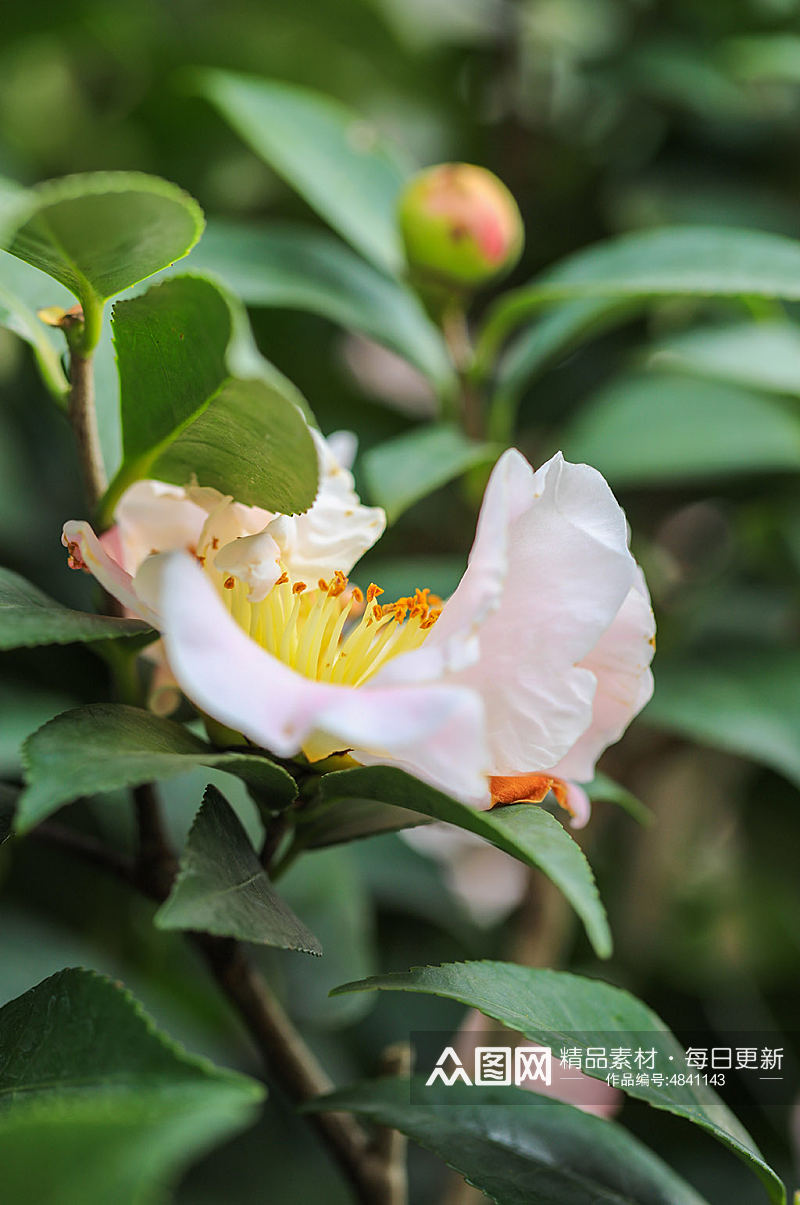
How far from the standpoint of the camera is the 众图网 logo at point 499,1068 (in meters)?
0.51

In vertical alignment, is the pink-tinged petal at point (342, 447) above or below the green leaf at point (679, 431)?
above

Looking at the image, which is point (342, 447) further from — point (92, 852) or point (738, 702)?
point (738, 702)

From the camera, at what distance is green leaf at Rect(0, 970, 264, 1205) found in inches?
8.7

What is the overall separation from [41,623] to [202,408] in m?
0.09

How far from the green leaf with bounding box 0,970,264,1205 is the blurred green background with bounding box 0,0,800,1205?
35 cm

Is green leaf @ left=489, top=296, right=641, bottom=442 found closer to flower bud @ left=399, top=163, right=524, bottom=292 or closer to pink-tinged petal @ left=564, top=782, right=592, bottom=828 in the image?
flower bud @ left=399, top=163, right=524, bottom=292

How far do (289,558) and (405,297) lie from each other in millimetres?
464

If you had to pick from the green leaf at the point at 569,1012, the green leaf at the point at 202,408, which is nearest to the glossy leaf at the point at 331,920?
the green leaf at the point at 569,1012

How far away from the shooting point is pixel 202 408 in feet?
1.24

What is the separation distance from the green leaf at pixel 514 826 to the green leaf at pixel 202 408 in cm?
9

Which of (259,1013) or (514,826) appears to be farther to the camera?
(259,1013)

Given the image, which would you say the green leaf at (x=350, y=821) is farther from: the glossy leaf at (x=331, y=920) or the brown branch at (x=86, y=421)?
the glossy leaf at (x=331, y=920)

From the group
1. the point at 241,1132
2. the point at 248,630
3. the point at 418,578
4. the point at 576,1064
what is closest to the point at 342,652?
the point at 248,630

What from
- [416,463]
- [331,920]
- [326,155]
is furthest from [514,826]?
[326,155]
